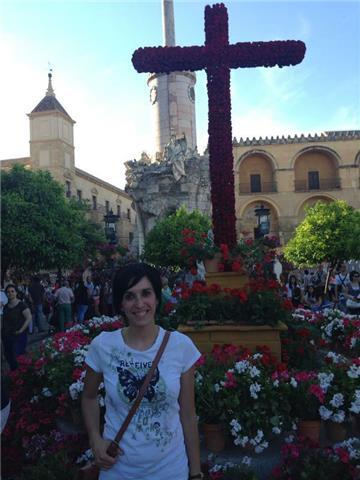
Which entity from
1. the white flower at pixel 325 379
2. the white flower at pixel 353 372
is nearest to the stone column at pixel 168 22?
the white flower at pixel 353 372

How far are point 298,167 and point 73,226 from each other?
29.9m

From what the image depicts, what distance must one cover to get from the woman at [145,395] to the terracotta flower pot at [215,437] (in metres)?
2.00

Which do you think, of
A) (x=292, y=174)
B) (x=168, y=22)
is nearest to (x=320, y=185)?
(x=292, y=174)

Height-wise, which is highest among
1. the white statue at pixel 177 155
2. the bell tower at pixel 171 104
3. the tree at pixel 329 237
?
the bell tower at pixel 171 104

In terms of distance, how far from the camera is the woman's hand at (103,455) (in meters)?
2.33

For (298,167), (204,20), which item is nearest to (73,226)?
(204,20)

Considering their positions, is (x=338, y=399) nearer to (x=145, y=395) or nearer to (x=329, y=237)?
(x=145, y=395)

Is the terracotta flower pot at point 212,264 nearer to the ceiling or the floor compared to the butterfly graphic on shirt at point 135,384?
nearer to the ceiling

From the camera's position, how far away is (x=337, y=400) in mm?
4398

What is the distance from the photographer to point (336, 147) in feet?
156

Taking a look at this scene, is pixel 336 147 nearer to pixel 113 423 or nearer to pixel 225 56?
pixel 225 56

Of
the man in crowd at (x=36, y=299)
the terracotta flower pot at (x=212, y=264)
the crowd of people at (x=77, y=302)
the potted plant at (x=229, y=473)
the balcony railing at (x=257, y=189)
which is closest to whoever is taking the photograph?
the potted plant at (x=229, y=473)

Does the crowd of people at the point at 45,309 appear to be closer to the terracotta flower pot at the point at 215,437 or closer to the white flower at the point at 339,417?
the terracotta flower pot at the point at 215,437

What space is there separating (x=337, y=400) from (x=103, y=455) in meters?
2.84
